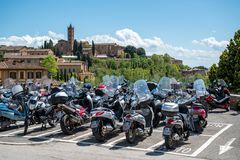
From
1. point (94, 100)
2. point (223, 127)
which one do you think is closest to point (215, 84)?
point (223, 127)

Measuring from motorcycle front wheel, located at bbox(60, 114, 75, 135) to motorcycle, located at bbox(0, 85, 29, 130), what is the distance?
126 cm

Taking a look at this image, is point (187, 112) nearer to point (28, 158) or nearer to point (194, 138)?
point (194, 138)

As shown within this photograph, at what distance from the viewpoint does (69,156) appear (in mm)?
7336

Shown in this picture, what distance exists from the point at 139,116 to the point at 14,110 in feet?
13.7

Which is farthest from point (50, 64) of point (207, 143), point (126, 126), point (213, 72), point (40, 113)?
point (207, 143)

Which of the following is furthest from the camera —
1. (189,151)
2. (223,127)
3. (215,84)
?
(215,84)

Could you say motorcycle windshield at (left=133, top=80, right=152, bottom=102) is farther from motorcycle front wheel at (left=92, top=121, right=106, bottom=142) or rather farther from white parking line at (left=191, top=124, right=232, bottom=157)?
white parking line at (left=191, top=124, right=232, bottom=157)

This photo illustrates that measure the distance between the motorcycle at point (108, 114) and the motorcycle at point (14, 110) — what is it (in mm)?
2375

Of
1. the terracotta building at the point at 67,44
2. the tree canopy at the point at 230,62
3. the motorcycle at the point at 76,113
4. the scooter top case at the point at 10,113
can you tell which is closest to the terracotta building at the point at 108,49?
the terracotta building at the point at 67,44

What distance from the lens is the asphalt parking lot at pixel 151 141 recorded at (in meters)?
7.75

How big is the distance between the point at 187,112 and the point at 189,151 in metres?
1.46

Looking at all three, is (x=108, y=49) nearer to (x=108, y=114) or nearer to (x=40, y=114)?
(x=40, y=114)

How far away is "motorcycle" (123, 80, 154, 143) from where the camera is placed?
838cm

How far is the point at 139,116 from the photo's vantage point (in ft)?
28.4
